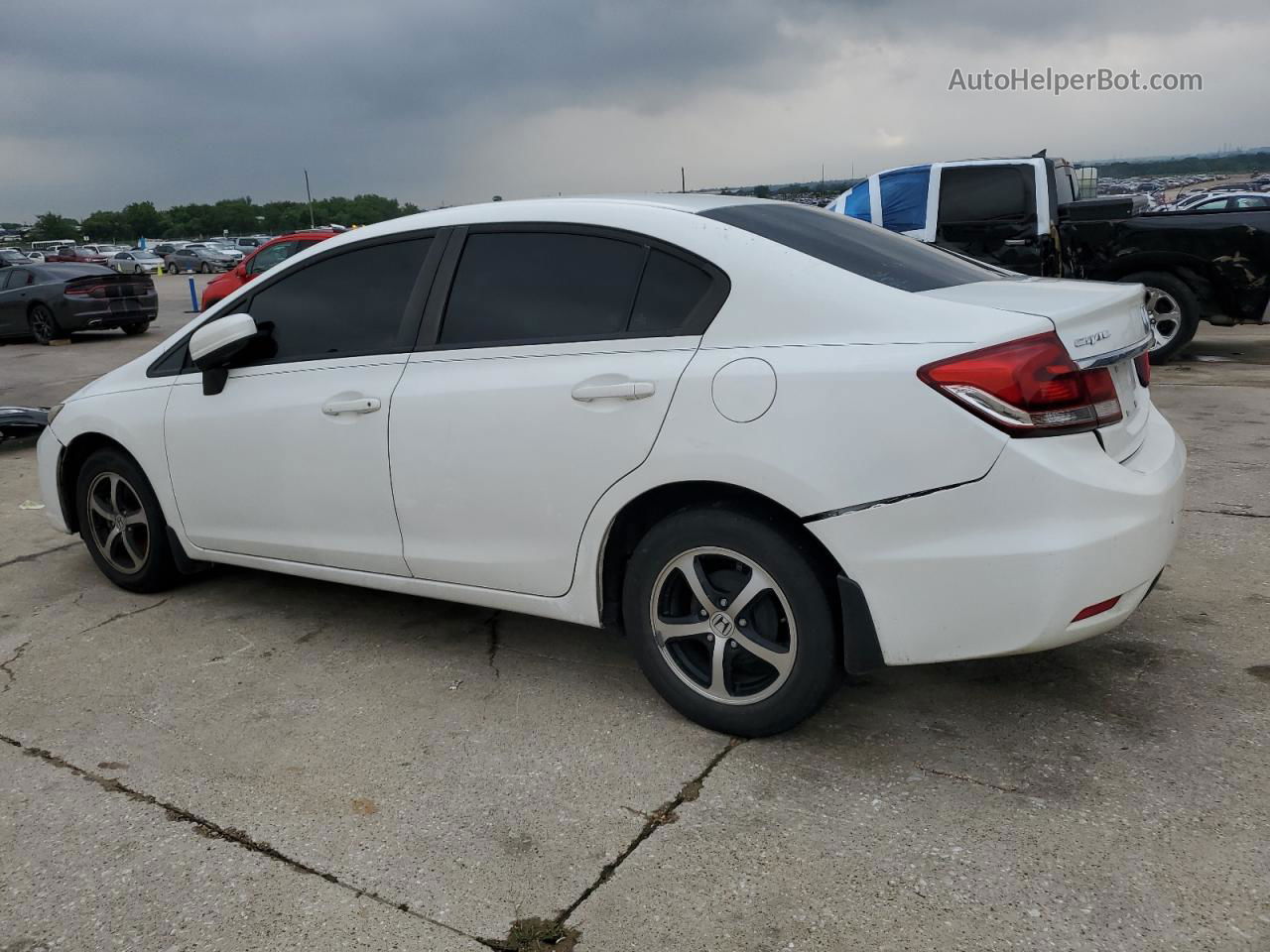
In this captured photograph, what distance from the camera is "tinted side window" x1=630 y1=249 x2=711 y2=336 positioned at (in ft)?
10.1

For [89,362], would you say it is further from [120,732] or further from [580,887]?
[580,887]

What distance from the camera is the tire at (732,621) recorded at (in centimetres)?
287

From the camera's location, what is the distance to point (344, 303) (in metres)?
3.86

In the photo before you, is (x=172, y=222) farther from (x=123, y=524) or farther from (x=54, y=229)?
(x=123, y=524)

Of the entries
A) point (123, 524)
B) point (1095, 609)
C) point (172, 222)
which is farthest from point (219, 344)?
point (172, 222)

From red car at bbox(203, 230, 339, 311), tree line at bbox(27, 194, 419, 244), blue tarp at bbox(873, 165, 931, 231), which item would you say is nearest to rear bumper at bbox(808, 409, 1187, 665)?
blue tarp at bbox(873, 165, 931, 231)

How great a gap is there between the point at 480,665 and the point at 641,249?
161 centimetres

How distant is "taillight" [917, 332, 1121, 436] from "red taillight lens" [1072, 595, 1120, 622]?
0.45 meters

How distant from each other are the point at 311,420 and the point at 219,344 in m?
0.56

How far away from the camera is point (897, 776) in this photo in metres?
2.90

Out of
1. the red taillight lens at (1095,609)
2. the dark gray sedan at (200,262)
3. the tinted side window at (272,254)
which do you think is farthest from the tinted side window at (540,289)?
the dark gray sedan at (200,262)

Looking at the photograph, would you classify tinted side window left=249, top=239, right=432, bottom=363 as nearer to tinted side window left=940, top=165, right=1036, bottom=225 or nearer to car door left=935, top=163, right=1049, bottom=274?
car door left=935, top=163, right=1049, bottom=274

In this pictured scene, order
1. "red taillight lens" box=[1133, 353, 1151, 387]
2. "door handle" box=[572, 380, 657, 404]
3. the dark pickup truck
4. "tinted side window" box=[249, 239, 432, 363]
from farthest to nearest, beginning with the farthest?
the dark pickup truck, "tinted side window" box=[249, 239, 432, 363], "red taillight lens" box=[1133, 353, 1151, 387], "door handle" box=[572, 380, 657, 404]

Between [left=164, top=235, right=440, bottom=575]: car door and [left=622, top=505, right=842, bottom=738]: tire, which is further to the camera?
[left=164, top=235, right=440, bottom=575]: car door
